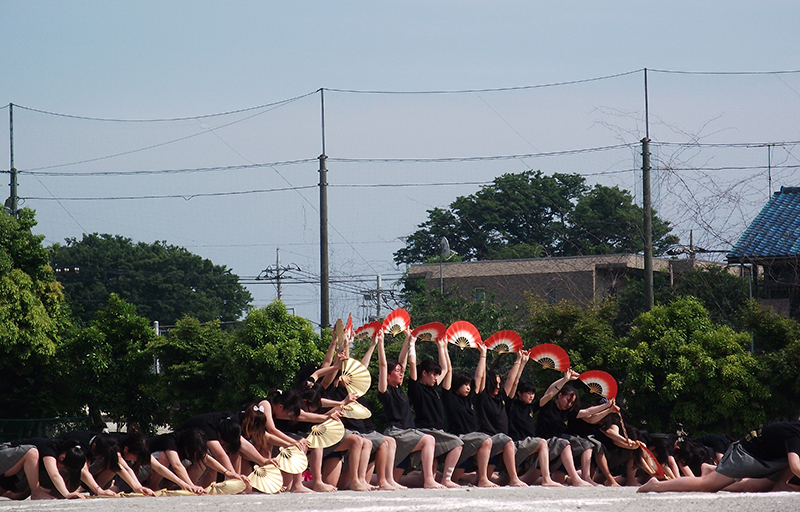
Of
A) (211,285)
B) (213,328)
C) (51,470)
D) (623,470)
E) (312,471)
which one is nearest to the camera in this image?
(51,470)

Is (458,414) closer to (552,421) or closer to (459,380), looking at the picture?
(459,380)

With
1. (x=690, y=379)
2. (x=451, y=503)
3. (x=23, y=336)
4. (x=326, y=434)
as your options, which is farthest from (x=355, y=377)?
(x=23, y=336)

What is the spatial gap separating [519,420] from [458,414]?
2.50ft

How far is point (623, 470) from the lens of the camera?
34.4ft

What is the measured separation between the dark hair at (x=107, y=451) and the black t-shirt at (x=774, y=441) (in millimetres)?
5284

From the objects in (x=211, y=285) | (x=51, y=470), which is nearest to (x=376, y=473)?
(x=51, y=470)

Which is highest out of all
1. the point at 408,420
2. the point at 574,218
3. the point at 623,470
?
the point at 574,218

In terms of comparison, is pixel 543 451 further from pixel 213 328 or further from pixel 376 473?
pixel 213 328

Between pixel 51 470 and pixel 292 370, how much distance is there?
6558 mm

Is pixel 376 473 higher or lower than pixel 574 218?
lower

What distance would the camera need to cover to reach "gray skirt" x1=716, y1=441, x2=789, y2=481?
25.5 ft

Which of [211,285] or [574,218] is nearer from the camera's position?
[574,218]

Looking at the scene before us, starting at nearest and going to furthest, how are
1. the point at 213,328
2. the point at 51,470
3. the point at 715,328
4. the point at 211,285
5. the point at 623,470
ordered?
the point at 51,470, the point at 623,470, the point at 715,328, the point at 213,328, the point at 211,285

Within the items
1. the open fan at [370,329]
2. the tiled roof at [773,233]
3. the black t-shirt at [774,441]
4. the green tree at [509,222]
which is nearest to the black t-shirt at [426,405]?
the open fan at [370,329]
